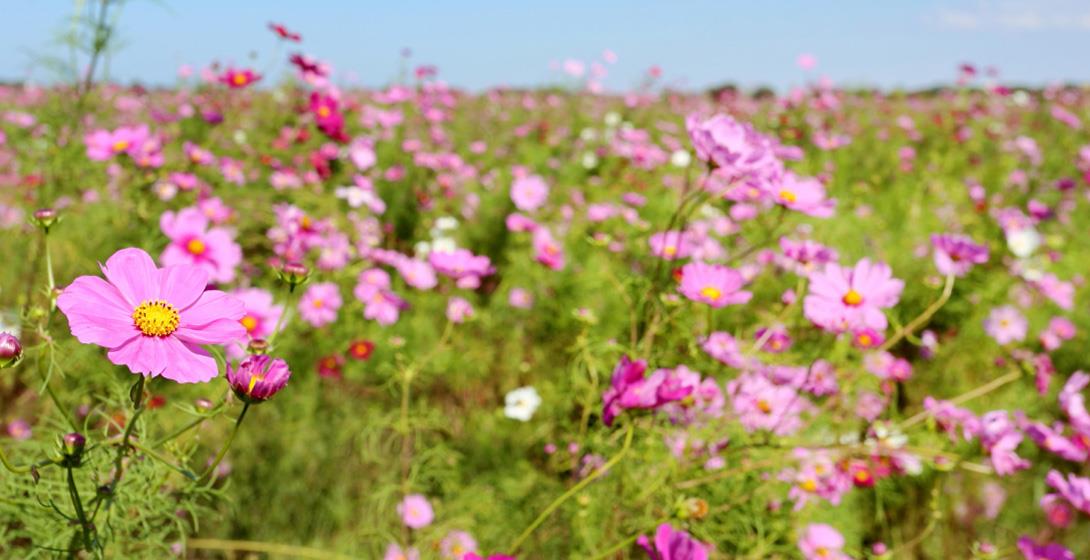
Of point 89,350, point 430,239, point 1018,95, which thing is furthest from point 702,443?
point 1018,95

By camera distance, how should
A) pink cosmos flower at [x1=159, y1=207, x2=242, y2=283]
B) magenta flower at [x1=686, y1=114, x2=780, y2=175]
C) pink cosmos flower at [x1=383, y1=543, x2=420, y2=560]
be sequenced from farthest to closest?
pink cosmos flower at [x1=159, y1=207, x2=242, y2=283] < pink cosmos flower at [x1=383, y1=543, x2=420, y2=560] < magenta flower at [x1=686, y1=114, x2=780, y2=175]

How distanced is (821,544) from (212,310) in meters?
1.15

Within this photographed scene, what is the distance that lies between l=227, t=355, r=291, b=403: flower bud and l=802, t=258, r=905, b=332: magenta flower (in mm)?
772

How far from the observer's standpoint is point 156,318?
0.60 metres

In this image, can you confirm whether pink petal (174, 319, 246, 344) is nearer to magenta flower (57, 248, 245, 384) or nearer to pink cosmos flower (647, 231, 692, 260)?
magenta flower (57, 248, 245, 384)

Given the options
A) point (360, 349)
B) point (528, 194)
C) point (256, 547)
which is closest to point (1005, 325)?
point (528, 194)

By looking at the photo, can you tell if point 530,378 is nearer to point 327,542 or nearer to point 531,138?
point 327,542

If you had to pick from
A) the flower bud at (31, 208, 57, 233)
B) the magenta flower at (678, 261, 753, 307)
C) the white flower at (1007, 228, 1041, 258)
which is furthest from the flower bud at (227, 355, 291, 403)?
the white flower at (1007, 228, 1041, 258)

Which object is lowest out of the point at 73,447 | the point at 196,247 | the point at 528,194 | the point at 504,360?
the point at 504,360

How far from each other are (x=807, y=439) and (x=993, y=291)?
3.87 feet

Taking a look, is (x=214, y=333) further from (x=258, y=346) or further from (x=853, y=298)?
(x=853, y=298)

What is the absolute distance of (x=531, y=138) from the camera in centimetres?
483

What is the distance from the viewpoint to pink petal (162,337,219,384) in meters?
0.57

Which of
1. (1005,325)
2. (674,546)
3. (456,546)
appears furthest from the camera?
(1005,325)
